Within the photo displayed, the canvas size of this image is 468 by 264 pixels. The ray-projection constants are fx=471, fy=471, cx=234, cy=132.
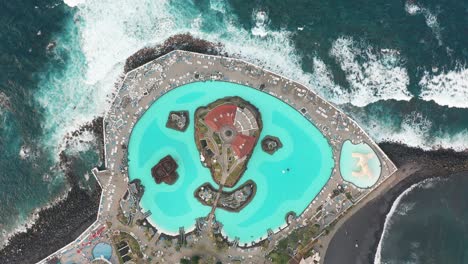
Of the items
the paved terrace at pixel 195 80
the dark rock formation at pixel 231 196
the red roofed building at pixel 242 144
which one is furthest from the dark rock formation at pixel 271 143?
the paved terrace at pixel 195 80

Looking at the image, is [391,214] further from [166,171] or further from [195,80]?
[195,80]

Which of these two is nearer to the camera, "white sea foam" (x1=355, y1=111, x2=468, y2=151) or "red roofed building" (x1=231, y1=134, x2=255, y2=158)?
"red roofed building" (x1=231, y1=134, x2=255, y2=158)

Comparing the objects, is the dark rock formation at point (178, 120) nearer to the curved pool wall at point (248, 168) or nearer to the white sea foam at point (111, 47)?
the curved pool wall at point (248, 168)

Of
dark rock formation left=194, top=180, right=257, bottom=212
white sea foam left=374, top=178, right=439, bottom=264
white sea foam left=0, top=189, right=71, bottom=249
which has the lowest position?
white sea foam left=0, top=189, right=71, bottom=249

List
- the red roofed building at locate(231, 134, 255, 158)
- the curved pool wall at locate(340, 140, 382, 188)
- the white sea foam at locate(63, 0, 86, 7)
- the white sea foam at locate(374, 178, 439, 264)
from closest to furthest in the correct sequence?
the red roofed building at locate(231, 134, 255, 158)
the curved pool wall at locate(340, 140, 382, 188)
the white sea foam at locate(374, 178, 439, 264)
the white sea foam at locate(63, 0, 86, 7)

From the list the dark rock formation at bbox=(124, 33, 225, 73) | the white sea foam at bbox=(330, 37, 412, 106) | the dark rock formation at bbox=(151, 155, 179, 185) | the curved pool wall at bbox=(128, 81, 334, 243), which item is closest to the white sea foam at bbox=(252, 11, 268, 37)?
the dark rock formation at bbox=(124, 33, 225, 73)

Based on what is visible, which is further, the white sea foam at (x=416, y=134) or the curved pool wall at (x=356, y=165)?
the white sea foam at (x=416, y=134)

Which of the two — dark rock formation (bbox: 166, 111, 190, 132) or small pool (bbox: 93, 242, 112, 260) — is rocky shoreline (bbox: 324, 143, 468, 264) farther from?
small pool (bbox: 93, 242, 112, 260)

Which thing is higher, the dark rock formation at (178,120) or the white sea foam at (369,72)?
the white sea foam at (369,72)
